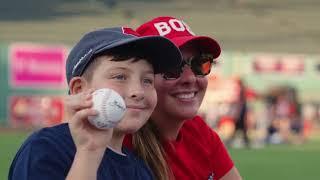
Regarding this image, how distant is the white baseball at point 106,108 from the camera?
1737 mm

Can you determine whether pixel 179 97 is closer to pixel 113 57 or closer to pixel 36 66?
pixel 113 57

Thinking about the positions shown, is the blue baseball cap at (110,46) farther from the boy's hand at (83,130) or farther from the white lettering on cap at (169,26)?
the white lettering on cap at (169,26)

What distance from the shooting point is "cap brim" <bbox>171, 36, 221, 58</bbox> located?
2.85 metres

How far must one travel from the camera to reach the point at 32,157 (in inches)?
74.2

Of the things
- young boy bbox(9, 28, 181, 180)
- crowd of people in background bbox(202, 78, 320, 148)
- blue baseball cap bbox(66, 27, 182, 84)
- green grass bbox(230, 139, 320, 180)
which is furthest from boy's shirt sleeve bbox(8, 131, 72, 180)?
crowd of people in background bbox(202, 78, 320, 148)

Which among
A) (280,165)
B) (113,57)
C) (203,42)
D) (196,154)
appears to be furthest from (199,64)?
(280,165)

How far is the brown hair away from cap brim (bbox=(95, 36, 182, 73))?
31cm

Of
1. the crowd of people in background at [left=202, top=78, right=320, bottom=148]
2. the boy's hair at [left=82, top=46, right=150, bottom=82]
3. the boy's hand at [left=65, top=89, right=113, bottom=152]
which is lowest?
the crowd of people in background at [left=202, top=78, right=320, bottom=148]

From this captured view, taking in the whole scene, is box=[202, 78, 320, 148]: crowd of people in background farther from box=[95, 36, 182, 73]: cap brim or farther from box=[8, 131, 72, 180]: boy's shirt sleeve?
box=[8, 131, 72, 180]: boy's shirt sleeve

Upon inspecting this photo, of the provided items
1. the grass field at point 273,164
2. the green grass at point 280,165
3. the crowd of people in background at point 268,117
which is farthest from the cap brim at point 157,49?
the crowd of people in background at point 268,117

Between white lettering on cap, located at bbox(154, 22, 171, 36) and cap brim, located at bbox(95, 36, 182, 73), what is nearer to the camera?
cap brim, located at bbox(95, 36, 182, 73)

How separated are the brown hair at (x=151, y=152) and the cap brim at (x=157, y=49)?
31 cm

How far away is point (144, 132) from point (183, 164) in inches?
11.6

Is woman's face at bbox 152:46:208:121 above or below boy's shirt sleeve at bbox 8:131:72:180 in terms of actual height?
above
